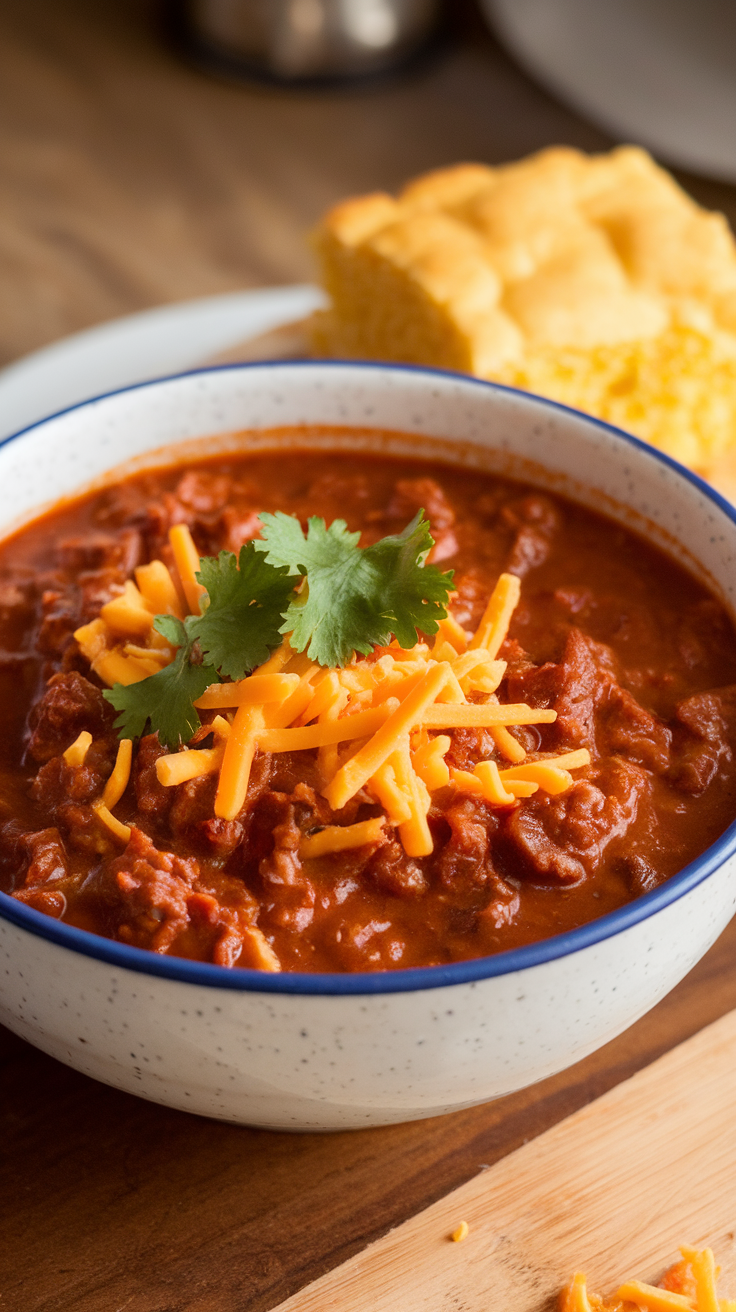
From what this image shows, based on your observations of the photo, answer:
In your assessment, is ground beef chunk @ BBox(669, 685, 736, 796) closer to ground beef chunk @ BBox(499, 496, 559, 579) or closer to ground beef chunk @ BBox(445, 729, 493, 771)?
ground beef chunk @ BBox(445, 729, 493, 771)

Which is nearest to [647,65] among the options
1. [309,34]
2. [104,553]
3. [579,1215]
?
[309,34]

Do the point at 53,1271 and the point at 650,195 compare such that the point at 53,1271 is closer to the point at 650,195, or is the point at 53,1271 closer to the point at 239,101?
the point at 650,195

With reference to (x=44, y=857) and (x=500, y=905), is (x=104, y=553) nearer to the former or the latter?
(x=44, y=857)

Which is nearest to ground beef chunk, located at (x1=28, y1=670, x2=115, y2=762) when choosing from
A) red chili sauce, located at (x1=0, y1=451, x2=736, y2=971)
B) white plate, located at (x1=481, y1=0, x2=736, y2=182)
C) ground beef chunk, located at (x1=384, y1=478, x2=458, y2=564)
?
red chili sauce, located at (x1=0, y1=451, x2=736, y2=971)

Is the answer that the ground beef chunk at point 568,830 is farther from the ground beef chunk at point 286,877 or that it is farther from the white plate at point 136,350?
the white plate at point 136,350

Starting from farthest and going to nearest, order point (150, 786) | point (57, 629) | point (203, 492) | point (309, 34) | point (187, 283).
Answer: point (309, 34), point (187, 283), point (203, 492), point (57, 629), point (150, 786)

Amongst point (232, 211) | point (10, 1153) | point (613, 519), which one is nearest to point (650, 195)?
point (613, 519)

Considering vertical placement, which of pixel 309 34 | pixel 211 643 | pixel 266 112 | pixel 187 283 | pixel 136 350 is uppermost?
pixel 211 643
